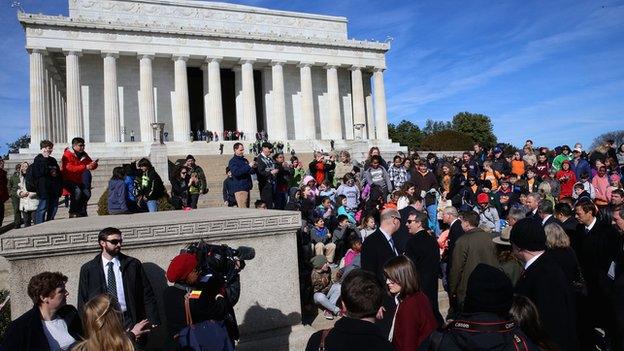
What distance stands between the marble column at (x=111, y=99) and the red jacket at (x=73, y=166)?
28826mm

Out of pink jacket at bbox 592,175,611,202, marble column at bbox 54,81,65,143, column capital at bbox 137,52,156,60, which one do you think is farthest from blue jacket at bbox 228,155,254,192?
marble column at bbox 54,81,65,143

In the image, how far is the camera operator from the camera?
3.80 meters

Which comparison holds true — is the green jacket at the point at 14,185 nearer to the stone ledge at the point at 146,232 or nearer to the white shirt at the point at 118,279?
the stone ledge at the point at 146,232

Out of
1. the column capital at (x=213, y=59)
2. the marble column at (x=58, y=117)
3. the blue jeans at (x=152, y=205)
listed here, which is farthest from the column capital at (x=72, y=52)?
the blue jeans at (x=152, y=205)

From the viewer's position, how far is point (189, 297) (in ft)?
12.6

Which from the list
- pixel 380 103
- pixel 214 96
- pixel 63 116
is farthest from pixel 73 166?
pixel 380 103

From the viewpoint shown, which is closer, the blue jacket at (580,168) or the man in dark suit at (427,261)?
the man in dark suit at (427,261)

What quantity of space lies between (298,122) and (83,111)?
1908cm

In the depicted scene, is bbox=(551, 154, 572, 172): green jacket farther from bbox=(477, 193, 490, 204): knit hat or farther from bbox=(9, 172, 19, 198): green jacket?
bbox=(9, 172, 19, 198): green jacket

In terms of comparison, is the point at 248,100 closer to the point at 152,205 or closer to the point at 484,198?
the point at 152,205

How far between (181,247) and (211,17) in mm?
41050

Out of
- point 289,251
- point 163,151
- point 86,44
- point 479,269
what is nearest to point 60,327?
point 289,251

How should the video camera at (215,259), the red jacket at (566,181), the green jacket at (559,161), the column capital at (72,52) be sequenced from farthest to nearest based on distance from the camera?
the column capital at (72,52)
the green jacket at (559,161)
the red jacket at (566,181)
the video camera at (215,259)

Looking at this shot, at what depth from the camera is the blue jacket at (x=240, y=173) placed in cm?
1138
